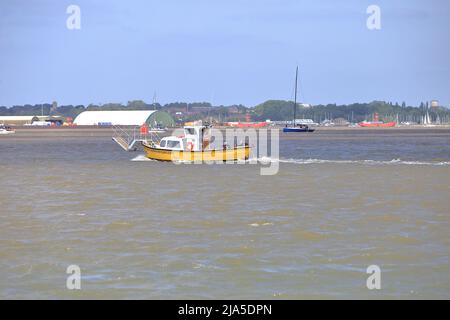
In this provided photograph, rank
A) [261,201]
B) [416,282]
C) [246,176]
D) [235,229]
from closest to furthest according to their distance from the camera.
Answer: [416,282] → [235,229] → [261,201] → [246,176]

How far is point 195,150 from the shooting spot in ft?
195

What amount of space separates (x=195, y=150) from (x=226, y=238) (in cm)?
3656

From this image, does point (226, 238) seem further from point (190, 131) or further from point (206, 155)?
point (190, 131)

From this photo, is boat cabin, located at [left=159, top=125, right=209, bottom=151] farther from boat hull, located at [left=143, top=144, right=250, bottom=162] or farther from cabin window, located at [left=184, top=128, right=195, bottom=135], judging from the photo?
boat hull, located at [left=143, top=144, right=250, bottom=162]

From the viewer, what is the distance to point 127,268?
18969mm

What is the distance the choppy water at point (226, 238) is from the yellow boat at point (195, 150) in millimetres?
15072

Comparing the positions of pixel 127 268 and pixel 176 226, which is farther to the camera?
pixel 176 226

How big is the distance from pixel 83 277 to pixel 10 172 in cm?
3620

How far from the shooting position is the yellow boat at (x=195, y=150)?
58625mm

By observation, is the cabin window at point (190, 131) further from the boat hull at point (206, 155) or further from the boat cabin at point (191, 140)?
the boat hull at point (206, 155)

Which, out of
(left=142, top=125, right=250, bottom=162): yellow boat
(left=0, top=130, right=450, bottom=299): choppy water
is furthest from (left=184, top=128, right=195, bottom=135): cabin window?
(left=0, top=130, right=450, bottom=299): choppy water

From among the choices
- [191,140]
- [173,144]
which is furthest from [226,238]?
[173,144]
